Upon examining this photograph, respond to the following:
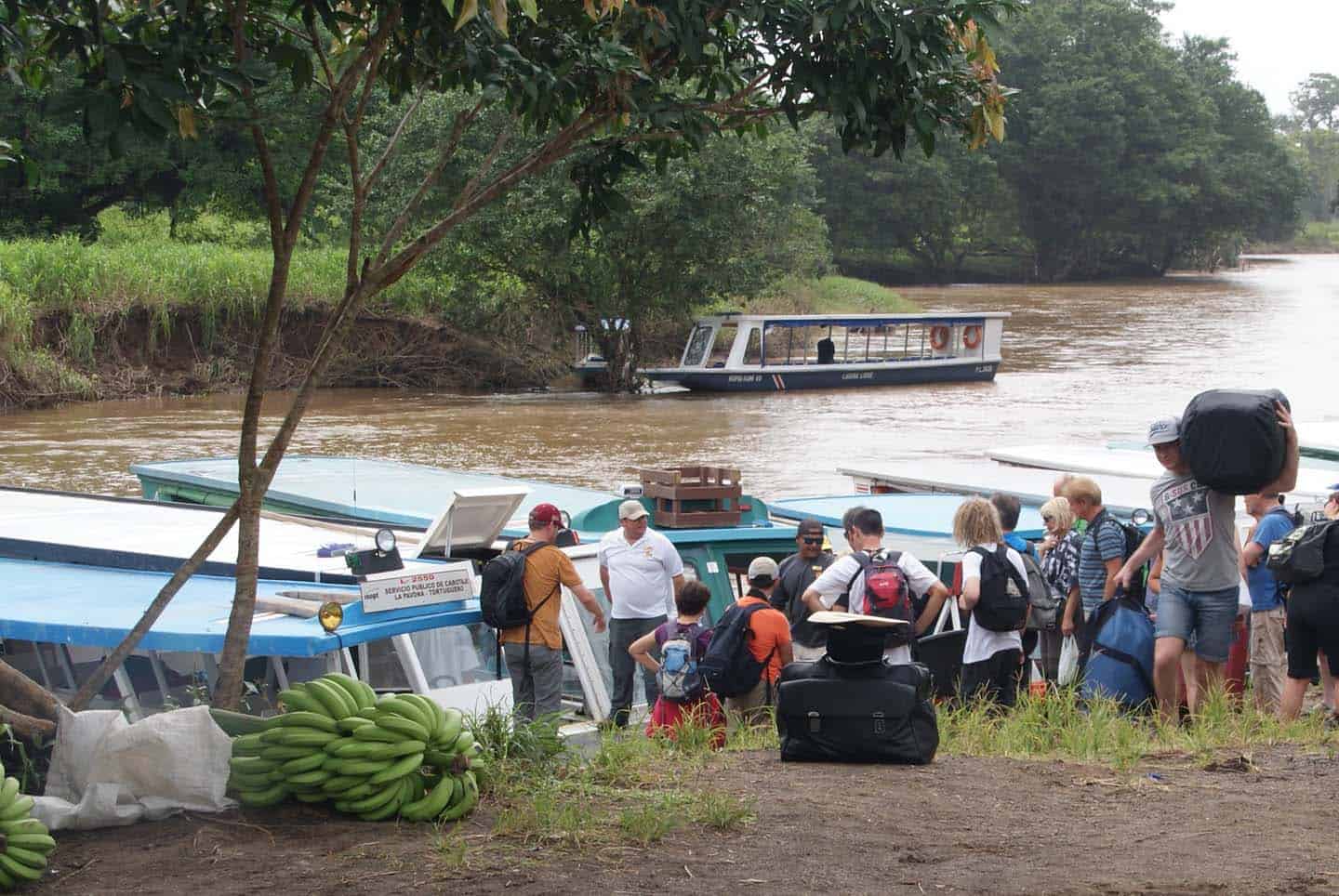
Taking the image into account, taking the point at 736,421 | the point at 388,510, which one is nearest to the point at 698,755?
the point at 388,510

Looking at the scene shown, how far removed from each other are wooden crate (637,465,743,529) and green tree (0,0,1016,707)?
3.60 meters

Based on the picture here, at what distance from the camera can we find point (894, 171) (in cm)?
7488

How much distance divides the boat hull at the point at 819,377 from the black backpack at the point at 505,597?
28658mm

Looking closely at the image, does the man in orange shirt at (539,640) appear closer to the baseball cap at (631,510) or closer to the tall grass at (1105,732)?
the baseball cap at (631,510)

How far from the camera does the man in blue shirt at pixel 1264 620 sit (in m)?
8.59

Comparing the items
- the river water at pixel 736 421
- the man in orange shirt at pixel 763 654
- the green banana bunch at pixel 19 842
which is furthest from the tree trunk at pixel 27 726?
the river water at pixel 736 421

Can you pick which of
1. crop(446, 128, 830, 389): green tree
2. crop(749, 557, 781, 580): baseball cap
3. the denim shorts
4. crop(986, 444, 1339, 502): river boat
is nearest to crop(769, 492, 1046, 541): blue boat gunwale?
crop(986, 444, 1339, 502): river boat

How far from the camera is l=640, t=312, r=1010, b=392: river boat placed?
37.2 meters

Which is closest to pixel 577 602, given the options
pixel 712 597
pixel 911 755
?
pixel 712 597

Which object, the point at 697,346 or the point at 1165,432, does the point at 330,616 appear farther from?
the point at 697,346

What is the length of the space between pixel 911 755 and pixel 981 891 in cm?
175

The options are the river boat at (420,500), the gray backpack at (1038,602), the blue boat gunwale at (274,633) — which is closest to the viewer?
the blue boat gunwale at (274,633)

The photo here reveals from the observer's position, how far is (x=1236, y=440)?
709 cm

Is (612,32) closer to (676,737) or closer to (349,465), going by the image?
(676,737)
